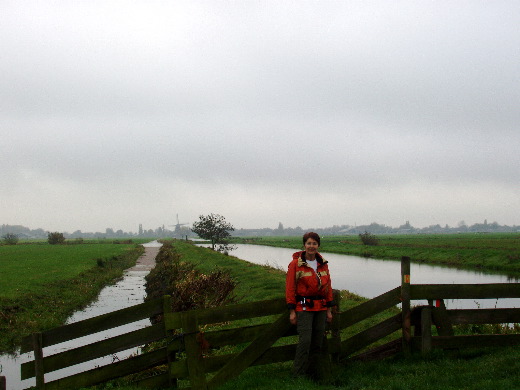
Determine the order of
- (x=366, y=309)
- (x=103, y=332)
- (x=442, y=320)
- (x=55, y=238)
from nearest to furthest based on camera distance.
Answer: (x=366, y=309) → (x=442, y=320) → (x=103, y=332) → (x=55, y=238)

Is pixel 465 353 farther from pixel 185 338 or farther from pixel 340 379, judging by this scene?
pixel 185 338

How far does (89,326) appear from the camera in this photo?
22.5 ft

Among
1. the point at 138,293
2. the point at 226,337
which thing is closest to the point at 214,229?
the point at 138,293

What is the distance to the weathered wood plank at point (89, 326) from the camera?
673cm

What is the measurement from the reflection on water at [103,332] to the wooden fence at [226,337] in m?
5.58

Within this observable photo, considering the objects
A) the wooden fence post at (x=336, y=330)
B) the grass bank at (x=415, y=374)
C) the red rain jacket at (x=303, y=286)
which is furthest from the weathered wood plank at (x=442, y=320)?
the red rain jacket at (x=303, y=286)

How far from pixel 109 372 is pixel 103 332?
11902 mm

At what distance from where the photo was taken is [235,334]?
7188mm

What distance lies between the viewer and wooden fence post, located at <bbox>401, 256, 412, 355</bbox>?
25.7 feet

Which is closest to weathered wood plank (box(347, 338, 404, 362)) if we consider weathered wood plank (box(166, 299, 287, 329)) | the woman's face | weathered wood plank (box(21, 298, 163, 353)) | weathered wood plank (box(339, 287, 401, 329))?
weathered wood plank (box(339, 287, 401, 329))

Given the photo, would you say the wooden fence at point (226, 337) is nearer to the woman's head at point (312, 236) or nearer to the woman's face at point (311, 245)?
the woman's face at point (311, 245)

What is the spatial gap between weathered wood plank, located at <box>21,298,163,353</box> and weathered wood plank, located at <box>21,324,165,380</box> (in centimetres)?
22

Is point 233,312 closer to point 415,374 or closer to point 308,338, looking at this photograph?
point 308,338

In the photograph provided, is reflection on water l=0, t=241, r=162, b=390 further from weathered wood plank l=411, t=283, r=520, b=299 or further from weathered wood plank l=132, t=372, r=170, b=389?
weathered wood plank l=411, t=283, r=520, b=299
